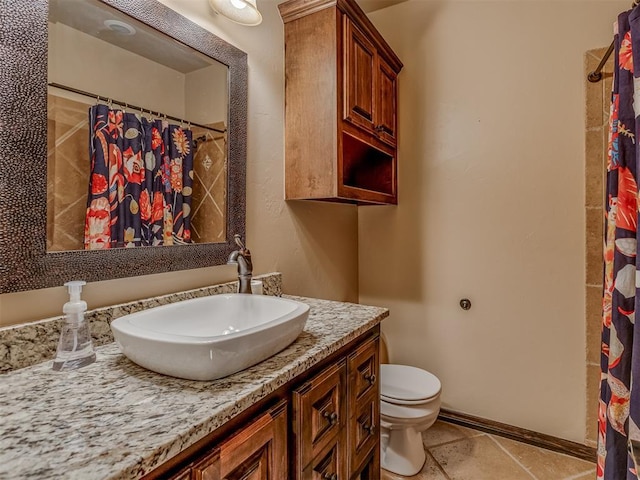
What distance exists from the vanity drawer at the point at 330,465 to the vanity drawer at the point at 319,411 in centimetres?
2

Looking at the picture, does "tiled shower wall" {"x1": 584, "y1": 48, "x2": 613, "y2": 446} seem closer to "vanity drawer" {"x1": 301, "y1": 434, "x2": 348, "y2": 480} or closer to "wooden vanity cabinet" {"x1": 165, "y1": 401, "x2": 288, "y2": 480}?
"vanity drawer" {"x1": 301, "y1": 434, "x2": 348, "y2": 480}

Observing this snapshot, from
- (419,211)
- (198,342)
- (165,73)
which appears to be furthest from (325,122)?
(198,342)

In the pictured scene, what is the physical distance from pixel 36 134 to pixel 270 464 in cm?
92

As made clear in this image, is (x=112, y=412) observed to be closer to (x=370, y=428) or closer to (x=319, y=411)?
(x=319, y=411)

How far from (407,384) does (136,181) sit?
1.52m

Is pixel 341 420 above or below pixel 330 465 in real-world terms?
above

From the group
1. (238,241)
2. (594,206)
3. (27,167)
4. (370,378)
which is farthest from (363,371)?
(594,206)

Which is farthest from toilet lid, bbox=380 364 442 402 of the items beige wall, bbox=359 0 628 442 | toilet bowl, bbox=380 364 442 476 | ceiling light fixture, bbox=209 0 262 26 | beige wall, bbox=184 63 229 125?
ceiling light fixture, bbox=209 0 262 26

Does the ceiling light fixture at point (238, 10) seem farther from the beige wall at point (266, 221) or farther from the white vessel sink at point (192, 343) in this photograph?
the white vessel sink at point (192, 343)

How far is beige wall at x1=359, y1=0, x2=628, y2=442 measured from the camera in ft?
5.61

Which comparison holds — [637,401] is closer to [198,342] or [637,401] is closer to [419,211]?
[198,342]

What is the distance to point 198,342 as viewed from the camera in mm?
631

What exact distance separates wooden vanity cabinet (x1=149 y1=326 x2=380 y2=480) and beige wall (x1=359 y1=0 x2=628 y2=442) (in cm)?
97

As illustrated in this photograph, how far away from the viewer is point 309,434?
83 centimetres
